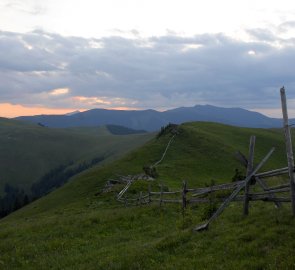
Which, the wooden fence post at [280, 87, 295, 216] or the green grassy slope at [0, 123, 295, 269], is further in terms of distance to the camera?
the wooden fence post at [280, 87, 295, 216]

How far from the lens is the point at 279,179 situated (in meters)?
42.8

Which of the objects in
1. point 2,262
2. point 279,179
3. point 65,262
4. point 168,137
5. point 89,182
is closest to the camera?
point 65,262

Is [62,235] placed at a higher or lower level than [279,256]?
lower

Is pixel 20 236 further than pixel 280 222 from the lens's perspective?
Yes

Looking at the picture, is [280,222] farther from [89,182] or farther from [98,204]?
[89,182]

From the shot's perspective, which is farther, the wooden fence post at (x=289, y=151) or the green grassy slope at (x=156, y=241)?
the wooden fence post at (x=289, y=151)

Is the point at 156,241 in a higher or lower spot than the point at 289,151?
lower

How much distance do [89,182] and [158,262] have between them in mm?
48024

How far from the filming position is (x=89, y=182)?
198 feet

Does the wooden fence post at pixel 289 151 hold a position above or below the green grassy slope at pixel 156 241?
above

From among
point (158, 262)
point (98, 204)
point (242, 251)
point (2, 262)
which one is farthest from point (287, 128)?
point (98, 204)

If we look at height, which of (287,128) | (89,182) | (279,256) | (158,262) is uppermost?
(287,128)

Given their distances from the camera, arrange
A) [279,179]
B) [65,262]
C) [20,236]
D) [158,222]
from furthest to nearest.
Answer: [279,179] < [20,236] < [158,222] < [65,262]

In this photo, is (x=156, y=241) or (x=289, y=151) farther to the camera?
(x=156, y=241)
